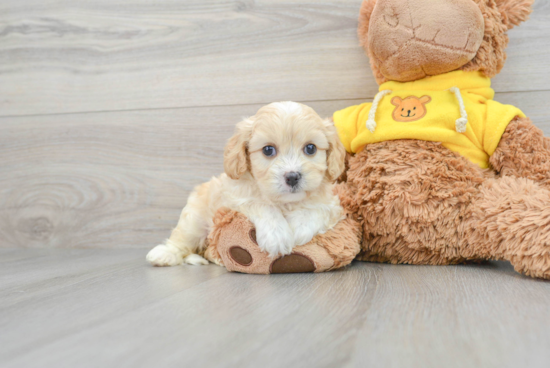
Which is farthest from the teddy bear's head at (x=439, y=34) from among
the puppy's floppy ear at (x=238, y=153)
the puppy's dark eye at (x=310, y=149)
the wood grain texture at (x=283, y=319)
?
the wood grain texture at (x=283, y=319)

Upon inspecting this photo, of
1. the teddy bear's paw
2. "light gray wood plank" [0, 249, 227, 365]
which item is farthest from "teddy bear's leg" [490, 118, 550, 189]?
"light gray wood plank" [0, 249, 227, 365]

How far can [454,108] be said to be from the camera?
55.3 inches

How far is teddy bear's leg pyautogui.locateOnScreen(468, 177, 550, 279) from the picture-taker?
3.77 feet

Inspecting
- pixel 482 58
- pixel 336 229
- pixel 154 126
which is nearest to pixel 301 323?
pixel 336 229

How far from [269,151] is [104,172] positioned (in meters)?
1.05

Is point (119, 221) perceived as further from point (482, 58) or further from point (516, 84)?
point (516, 84)

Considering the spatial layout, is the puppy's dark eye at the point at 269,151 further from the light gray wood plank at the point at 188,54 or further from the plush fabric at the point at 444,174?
the light gray wood plank at the point at 188,54

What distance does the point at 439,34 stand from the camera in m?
1.35

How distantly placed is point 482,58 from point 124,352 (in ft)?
4.34

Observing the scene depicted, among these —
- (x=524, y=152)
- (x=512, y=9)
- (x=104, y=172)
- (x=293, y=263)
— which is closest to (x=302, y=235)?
(x=293, y=263)

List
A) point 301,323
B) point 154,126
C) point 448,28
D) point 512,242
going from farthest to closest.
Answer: point 154,126 < point 448,28 < point 512,242 < point 301,323

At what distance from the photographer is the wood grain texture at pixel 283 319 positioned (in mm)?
679

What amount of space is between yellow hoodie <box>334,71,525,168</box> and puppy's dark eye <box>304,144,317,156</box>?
9.9 inches

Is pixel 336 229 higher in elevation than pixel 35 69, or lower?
lower
